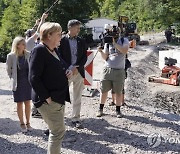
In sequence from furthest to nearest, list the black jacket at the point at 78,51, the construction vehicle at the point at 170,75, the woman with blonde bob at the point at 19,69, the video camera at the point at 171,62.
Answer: the video camera at the point at 171,62, the construction vehicle at the point at 170,75, the black jacket at the point at 78,51, the woman with blonde bob at the point at 19,69

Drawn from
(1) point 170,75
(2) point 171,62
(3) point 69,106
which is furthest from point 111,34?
(2) point 171,62

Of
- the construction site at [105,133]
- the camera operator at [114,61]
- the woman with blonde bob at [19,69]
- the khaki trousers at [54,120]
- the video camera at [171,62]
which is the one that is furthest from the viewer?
the video camera at [171,62]

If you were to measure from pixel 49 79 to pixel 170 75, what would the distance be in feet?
35.8

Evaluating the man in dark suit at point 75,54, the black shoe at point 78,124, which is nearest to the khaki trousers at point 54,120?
the man in dark suit at point 75,54

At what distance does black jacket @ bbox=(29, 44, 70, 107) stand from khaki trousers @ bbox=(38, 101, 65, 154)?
9 centimetres

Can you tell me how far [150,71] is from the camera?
1788cm

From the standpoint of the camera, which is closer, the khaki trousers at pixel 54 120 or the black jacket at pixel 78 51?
the khaki trousers at pixel 54 120

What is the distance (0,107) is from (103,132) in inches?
114

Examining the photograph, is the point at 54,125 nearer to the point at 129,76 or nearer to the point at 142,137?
the point at 142,137

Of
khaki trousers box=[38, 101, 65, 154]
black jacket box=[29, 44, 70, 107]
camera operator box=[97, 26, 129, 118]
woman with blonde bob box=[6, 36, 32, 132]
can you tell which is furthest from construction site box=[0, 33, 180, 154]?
black jacket box=[29, 44, 70, 107]

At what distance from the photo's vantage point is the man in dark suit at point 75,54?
Answer: 609cm

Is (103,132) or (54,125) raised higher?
(54,125)

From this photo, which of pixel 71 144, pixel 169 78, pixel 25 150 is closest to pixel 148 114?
pixel 71 144

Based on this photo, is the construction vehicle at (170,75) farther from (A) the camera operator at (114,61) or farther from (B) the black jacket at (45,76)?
(B) the black jacket at (45,76)
